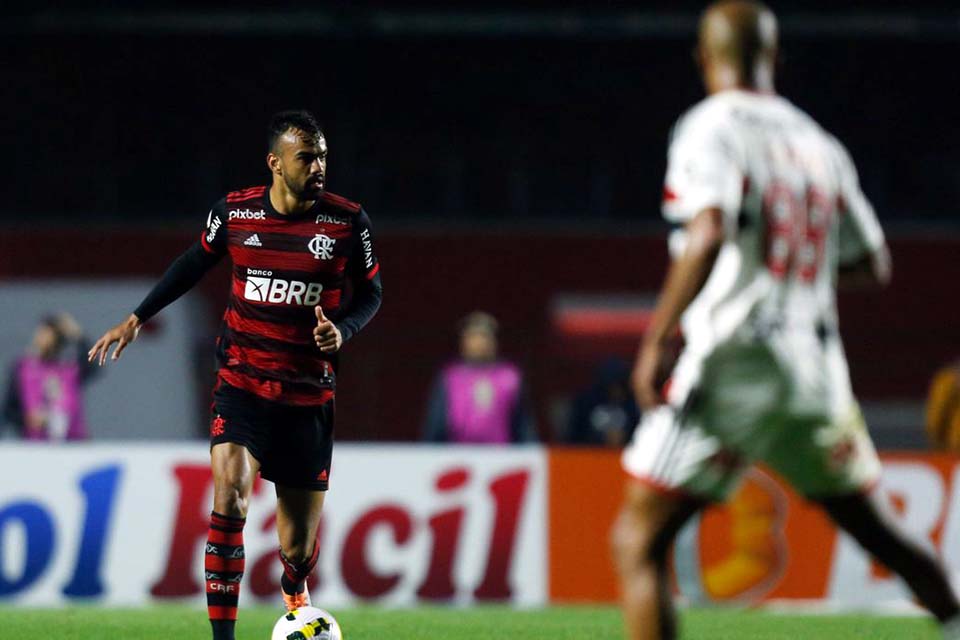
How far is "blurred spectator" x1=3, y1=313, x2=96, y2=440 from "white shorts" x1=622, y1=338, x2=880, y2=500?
330 inches

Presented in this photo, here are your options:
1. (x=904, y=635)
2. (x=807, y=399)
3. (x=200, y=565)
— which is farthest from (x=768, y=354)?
(x=200, y=565)

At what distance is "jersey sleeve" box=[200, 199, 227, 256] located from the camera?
7020mm

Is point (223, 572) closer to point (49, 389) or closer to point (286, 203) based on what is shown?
point (286, 203)

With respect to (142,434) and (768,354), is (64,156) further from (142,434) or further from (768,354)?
(768,354)

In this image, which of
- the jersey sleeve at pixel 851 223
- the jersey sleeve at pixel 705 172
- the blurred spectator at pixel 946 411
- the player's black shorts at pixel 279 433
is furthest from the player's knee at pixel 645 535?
the blurred spectator at pixel 946 411

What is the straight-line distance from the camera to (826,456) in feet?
15.7

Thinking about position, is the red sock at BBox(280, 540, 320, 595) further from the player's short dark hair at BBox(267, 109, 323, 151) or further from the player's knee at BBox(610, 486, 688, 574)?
the player's knee at BBox(610, 486, 688, 574)

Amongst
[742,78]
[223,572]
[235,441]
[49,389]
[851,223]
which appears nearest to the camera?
[742,78]

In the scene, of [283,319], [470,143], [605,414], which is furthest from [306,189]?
[470,143]

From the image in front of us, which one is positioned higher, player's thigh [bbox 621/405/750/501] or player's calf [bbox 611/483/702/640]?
player's thigh [bbox 621/405/750/501]

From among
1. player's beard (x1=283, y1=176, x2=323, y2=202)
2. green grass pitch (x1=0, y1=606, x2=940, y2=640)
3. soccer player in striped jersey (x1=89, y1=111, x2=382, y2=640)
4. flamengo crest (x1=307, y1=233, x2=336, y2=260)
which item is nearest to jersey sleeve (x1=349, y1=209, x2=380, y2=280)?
soccer player in striped jersey (x1=89, y1=111, x2=382, y2=640)

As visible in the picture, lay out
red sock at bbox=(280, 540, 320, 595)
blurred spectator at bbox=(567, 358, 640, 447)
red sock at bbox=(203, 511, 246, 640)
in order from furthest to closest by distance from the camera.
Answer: blurred spectator at bbox=(567, 358, 640, 447), red sock at bbox=(280, 540, 320, 595), red sock at bbox=(203, 511, 246, 640)

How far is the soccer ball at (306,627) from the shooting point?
6867 millimetres

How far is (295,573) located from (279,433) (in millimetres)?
618
